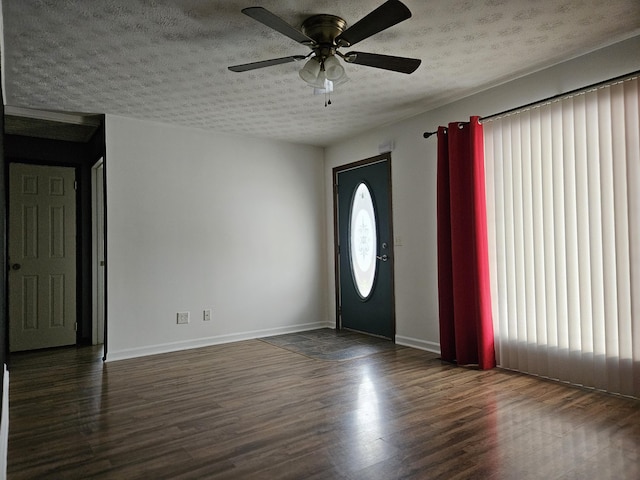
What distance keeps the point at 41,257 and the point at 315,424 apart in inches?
163

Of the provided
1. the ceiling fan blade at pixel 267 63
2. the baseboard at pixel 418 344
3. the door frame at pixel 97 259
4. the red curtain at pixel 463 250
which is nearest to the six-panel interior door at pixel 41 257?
the door frame at pixel 97 259

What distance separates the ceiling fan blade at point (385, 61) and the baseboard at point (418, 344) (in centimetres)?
275

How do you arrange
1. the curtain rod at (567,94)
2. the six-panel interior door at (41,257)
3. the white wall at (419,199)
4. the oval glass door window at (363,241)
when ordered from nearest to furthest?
the curtain rod at (567,94)
the white wall at (419,199)
the six-panel interior door at (41,257)
the oval glass door window at (363,241)

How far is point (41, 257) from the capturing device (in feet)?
16.3

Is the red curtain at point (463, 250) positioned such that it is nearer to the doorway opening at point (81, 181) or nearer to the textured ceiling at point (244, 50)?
the textured ceiling at point (244, 50)

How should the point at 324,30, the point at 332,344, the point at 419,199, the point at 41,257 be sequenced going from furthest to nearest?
the point at 41,257 < the point at 332,344 < the point at 419,199 < the point at 324,30

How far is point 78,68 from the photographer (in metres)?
3.17

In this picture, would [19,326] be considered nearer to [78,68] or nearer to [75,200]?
[75,200]

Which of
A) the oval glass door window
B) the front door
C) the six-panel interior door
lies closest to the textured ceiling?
the front door

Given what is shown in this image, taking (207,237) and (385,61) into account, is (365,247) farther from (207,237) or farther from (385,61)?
(385,61)

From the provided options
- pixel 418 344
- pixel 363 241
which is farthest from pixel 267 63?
pixel 418 344

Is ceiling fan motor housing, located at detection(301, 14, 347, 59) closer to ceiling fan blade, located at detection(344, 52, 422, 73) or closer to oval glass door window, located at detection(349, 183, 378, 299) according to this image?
ceiling fan blade, located at detection(344, 52, 422, 73)

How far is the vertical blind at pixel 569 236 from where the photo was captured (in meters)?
2.83

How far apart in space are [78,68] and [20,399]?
8.34 feet
